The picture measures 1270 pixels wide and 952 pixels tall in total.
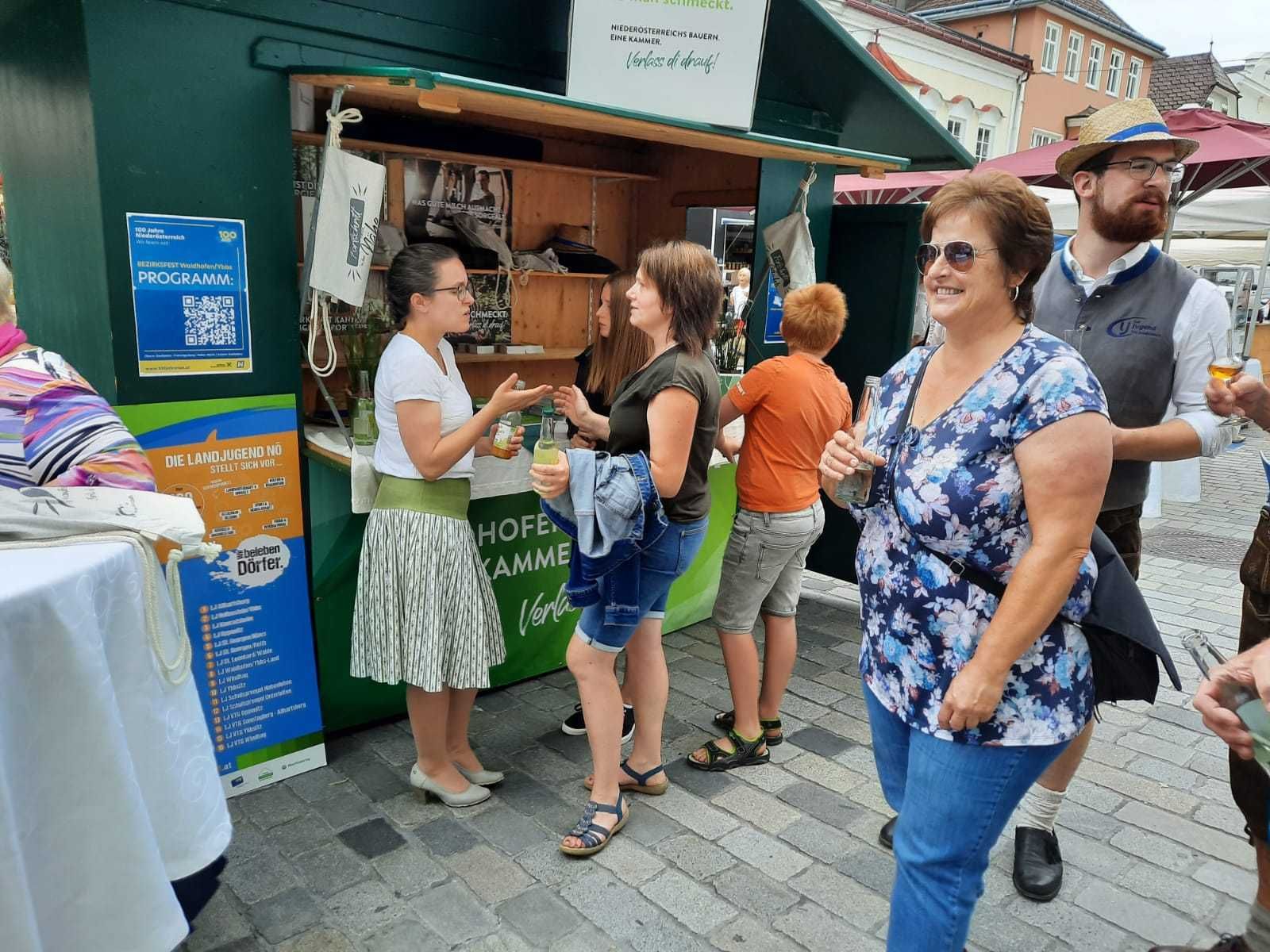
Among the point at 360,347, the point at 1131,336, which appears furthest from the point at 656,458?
the point at 360,347

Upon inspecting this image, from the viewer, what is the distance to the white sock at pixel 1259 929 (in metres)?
2.21

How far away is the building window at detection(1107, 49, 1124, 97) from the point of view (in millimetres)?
28344

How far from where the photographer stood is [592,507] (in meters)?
2.48

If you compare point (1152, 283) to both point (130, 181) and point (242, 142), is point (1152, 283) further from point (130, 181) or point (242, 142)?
point (130, 181)

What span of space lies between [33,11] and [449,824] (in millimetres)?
2966

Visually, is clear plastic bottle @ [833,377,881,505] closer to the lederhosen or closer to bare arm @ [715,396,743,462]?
the lederhosen

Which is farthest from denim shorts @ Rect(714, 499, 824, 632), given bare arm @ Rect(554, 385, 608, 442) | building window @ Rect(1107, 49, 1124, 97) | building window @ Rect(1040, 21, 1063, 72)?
building window @ Rect(1107, 49, 1124, 97)

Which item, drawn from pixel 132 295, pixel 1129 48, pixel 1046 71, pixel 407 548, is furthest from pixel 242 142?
pixel 1129 48

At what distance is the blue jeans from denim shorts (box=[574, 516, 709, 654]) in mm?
1060

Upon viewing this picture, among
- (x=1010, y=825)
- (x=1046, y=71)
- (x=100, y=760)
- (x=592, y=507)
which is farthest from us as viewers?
(x=1046, y=71)

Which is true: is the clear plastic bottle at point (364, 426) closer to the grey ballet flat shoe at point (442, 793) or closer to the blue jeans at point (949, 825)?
the grey ballet flat shoe at point (442, 793)

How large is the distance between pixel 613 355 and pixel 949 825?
2.05 m

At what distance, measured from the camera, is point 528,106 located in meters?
2.91

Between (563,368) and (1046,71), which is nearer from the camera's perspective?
(563,368)
